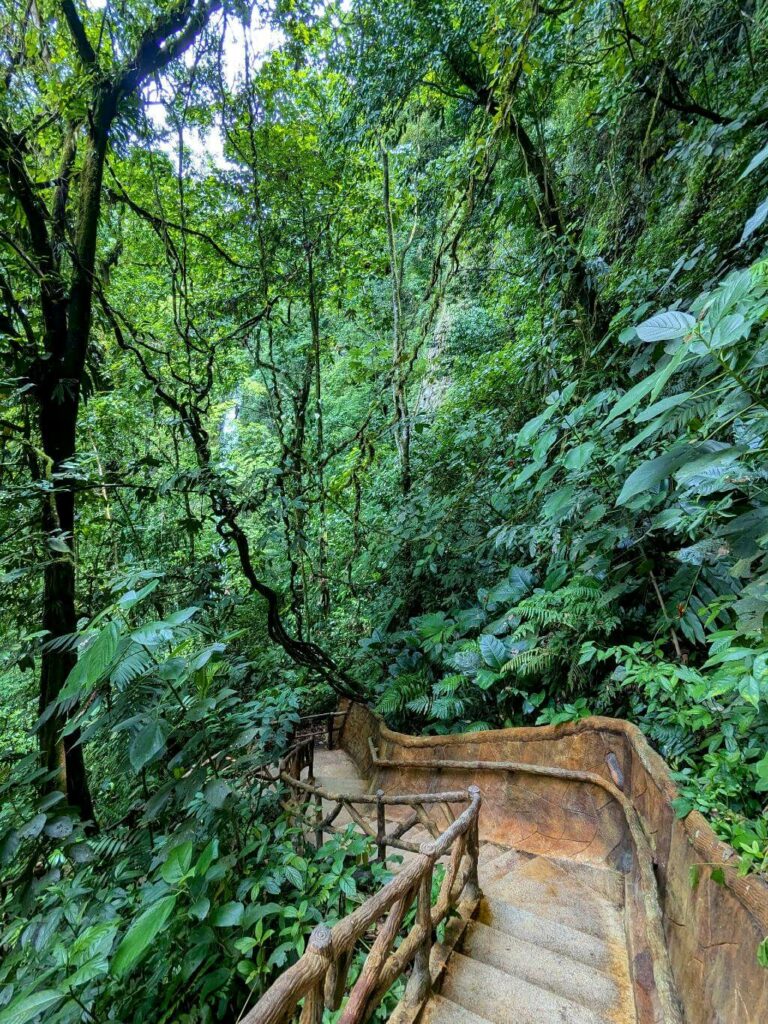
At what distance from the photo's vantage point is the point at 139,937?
4.00 feet

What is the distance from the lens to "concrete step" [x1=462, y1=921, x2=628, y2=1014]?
2014 mm

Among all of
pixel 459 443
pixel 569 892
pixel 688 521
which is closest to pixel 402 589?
pixel 459 443

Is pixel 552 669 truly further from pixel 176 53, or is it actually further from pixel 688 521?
pixel 176 53

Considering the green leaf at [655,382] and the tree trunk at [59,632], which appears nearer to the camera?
the green leaf at [655,382]

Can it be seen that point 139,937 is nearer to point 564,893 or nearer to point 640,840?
point 640,840

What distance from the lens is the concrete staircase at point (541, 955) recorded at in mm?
1932

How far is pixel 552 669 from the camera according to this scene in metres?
3.70

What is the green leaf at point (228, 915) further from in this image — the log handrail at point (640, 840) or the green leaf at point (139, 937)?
the log handrail at point (640, 840)

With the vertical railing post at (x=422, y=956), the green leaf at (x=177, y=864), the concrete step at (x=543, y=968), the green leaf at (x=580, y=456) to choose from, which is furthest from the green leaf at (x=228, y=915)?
the green leaf at (x=580, y=456)

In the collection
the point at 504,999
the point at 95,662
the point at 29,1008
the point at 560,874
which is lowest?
the point at 560,874

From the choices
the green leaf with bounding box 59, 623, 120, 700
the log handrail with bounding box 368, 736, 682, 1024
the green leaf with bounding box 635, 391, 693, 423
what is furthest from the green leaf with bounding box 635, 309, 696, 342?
the log handrail with bounding box 368, 736, 682, 1024

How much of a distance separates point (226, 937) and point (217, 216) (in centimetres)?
638

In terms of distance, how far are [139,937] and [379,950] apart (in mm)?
852

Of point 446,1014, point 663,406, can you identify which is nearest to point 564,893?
point 446,1014
